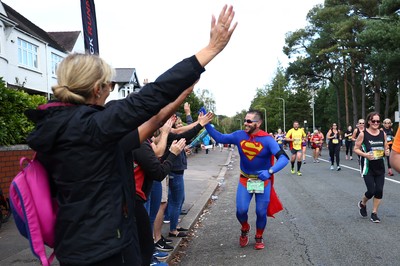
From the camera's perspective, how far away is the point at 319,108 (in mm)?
76938

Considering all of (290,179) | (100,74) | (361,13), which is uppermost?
(361,13)

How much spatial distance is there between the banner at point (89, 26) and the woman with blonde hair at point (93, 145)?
10.8 feet

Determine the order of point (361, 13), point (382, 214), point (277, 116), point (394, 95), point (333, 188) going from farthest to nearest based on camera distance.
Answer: point (277, 116), point (394, 95), point (361, 13), point (333, 188), point (382, 214)

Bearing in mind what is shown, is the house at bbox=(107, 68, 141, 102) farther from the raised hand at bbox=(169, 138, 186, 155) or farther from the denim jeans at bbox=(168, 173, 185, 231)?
the raised hand at bbox=(169, 138, 186, 155)

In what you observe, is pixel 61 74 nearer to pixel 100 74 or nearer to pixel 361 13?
pixel 100 74

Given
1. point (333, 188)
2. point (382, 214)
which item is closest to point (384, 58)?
point (333, 188)

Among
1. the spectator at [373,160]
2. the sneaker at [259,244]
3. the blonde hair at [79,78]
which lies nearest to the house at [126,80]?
the spectator at [373,160]

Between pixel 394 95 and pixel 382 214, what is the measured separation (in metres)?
47.2

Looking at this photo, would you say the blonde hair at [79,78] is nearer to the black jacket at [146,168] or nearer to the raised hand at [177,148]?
the black jacket at [146,168]

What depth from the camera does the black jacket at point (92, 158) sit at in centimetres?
182

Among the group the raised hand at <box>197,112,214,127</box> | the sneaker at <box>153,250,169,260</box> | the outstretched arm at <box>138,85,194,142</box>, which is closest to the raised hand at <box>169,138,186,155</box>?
the raised hand at <box>197,112,214,127</box>

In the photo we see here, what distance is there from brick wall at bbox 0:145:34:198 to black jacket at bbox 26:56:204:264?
6.05 metres

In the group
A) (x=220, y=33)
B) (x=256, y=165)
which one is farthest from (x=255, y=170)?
(x=220, y=33)

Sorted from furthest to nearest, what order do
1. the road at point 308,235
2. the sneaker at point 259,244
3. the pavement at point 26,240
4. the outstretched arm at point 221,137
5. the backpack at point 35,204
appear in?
1. the outstretched arm at point 221,137
2. the sneaker at point 259,244
3. the road at point 308,235
4. the pavement at point 26,240
5. the backpack at point 35,204
